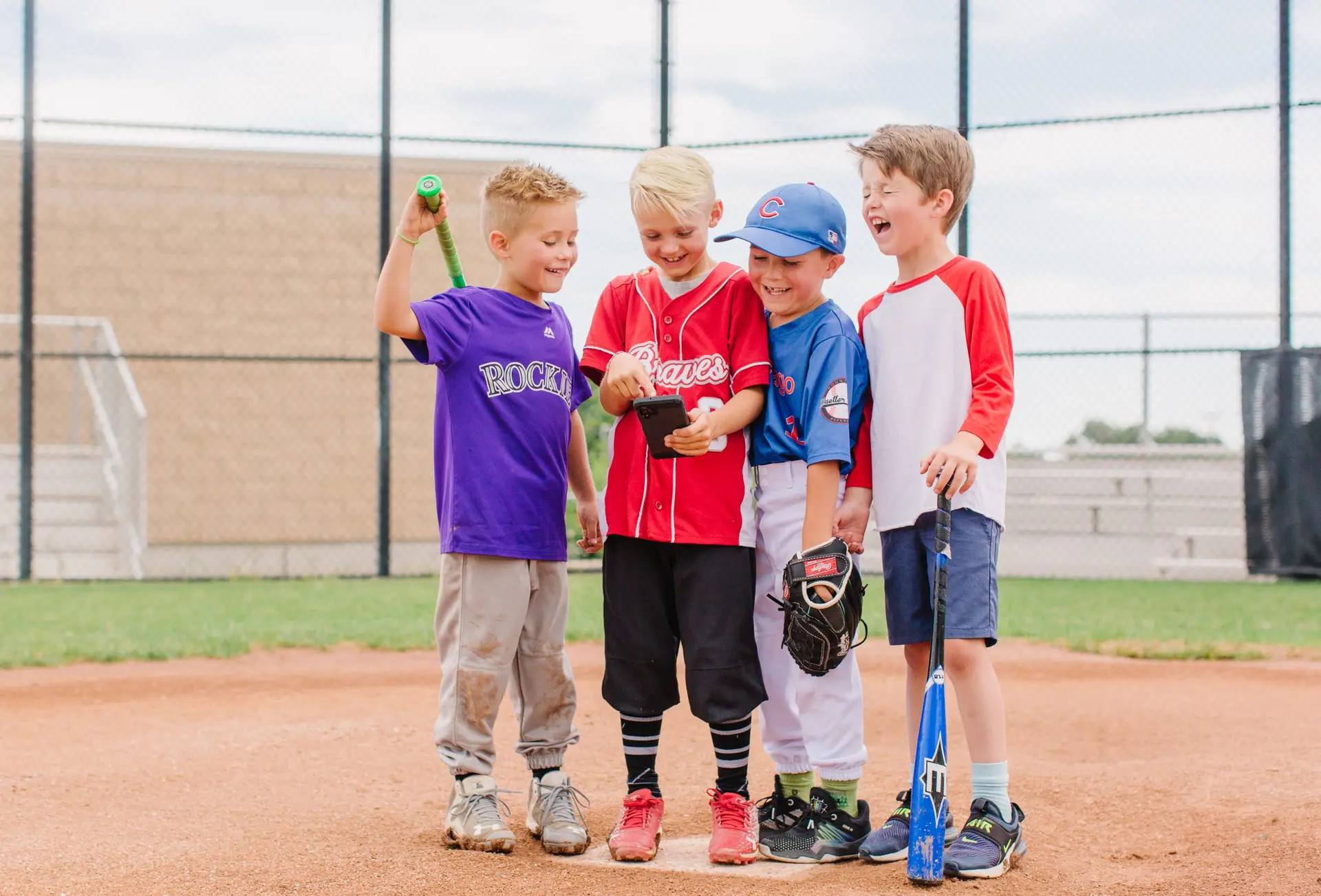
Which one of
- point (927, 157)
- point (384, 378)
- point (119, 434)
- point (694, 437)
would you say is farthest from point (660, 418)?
point (119, 434)

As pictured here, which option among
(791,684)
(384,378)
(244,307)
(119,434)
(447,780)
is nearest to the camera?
(791,684)

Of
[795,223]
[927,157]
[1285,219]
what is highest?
[1285,219]

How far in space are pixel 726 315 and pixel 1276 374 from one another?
7.06 meters

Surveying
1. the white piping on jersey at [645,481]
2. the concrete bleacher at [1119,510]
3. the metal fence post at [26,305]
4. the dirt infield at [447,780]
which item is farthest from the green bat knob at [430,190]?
the concrete bleacher at [1119,510]

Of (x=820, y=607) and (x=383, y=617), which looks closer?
(x=820, y=607)

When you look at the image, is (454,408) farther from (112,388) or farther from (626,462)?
(112,388)

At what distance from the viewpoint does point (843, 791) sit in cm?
294

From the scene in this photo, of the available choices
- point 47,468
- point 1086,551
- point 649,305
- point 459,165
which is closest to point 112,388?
point 47,468

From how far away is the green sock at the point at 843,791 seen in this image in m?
2.93

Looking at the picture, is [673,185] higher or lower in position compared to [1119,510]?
higher

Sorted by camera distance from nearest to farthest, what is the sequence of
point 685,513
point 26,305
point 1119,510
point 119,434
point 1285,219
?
point 685,513
point 1285,219
point 26,305
point 119,434
point 1119,510

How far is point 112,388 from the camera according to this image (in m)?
13.3

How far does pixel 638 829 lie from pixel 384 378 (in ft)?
22.5

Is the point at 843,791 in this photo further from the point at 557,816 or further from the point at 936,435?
the point at 936,435
